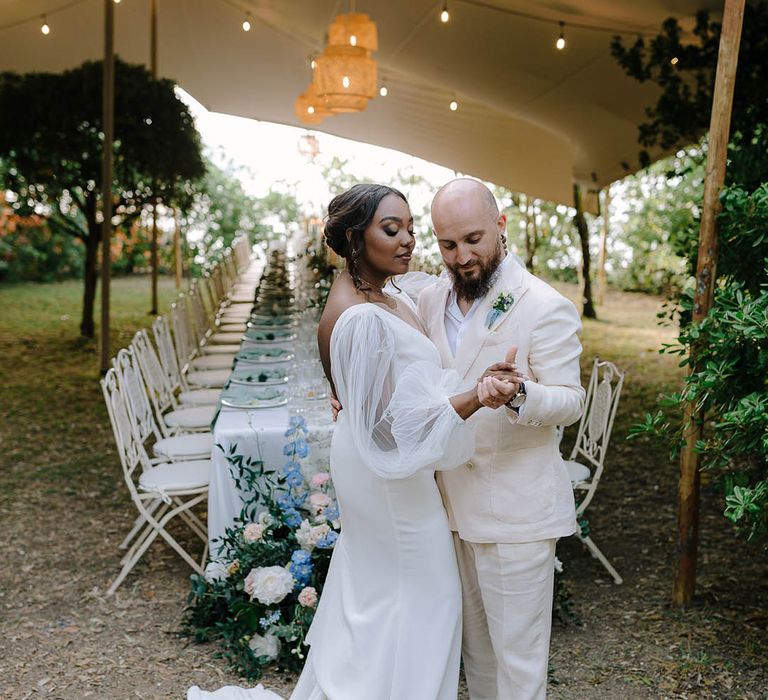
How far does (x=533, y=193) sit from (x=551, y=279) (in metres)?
6.59

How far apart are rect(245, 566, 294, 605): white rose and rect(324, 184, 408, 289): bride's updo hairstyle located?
143 cm

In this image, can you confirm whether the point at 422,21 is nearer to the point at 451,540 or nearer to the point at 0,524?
the point at 0,524

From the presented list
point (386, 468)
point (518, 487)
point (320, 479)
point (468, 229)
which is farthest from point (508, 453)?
point (320, 479)

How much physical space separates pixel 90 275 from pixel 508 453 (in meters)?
8.97

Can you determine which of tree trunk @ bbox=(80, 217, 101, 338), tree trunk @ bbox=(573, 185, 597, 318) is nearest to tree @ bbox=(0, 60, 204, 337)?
tree trunk @ bbox=(80, 217, 101, 338)

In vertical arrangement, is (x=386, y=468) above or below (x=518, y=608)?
above

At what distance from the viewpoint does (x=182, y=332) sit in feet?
23.5

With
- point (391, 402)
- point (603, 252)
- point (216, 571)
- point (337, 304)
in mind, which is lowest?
point (216, 571)

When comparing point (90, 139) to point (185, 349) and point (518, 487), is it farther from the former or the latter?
point (518, 487)

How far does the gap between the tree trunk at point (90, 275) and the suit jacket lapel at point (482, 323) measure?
8.42 metres

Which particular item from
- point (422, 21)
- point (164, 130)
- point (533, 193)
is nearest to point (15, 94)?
point (164, 130)

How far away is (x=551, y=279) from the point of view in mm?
16953

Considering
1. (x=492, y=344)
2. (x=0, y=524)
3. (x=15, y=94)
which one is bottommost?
(x=0, y=524)

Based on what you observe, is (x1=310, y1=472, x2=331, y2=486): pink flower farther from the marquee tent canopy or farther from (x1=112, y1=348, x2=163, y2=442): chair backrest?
the marquee tent canopy
